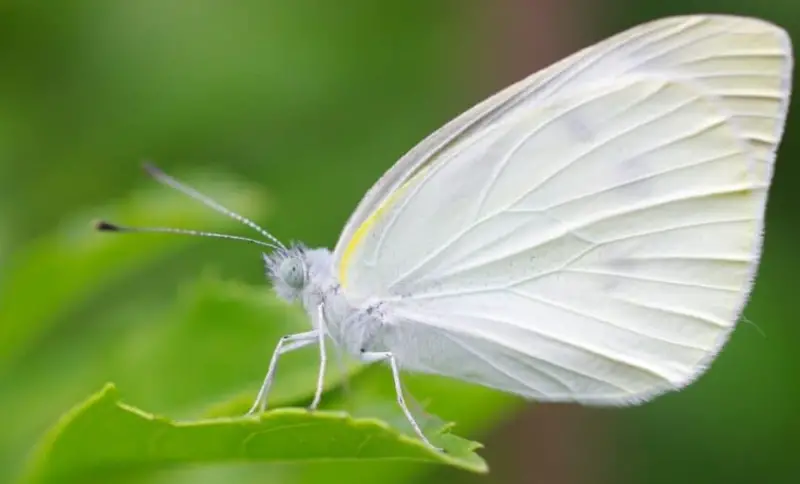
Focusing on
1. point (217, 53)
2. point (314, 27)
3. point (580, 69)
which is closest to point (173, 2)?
point (217, 53)

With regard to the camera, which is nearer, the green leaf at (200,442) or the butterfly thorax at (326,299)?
the green leaf at (200,442)

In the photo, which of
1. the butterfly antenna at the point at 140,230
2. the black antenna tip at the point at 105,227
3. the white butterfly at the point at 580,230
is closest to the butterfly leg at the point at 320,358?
the white butterfly at the point at 580,230

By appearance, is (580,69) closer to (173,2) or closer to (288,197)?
(288,197)

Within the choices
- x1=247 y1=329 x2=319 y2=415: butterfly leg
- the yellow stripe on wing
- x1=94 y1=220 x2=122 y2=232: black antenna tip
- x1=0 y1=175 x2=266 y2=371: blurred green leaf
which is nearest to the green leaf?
x1=247 y1=329 x2=319 y2=415: butterfly leg

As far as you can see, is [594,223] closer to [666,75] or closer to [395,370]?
[666,75]

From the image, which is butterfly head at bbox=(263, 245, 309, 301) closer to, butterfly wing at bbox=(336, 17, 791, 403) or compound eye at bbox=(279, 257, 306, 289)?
compound eye at bbox=(279, 257, 306, 289)

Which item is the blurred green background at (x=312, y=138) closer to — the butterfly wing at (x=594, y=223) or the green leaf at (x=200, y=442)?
the butterfly wing at (x=594, y=223)
